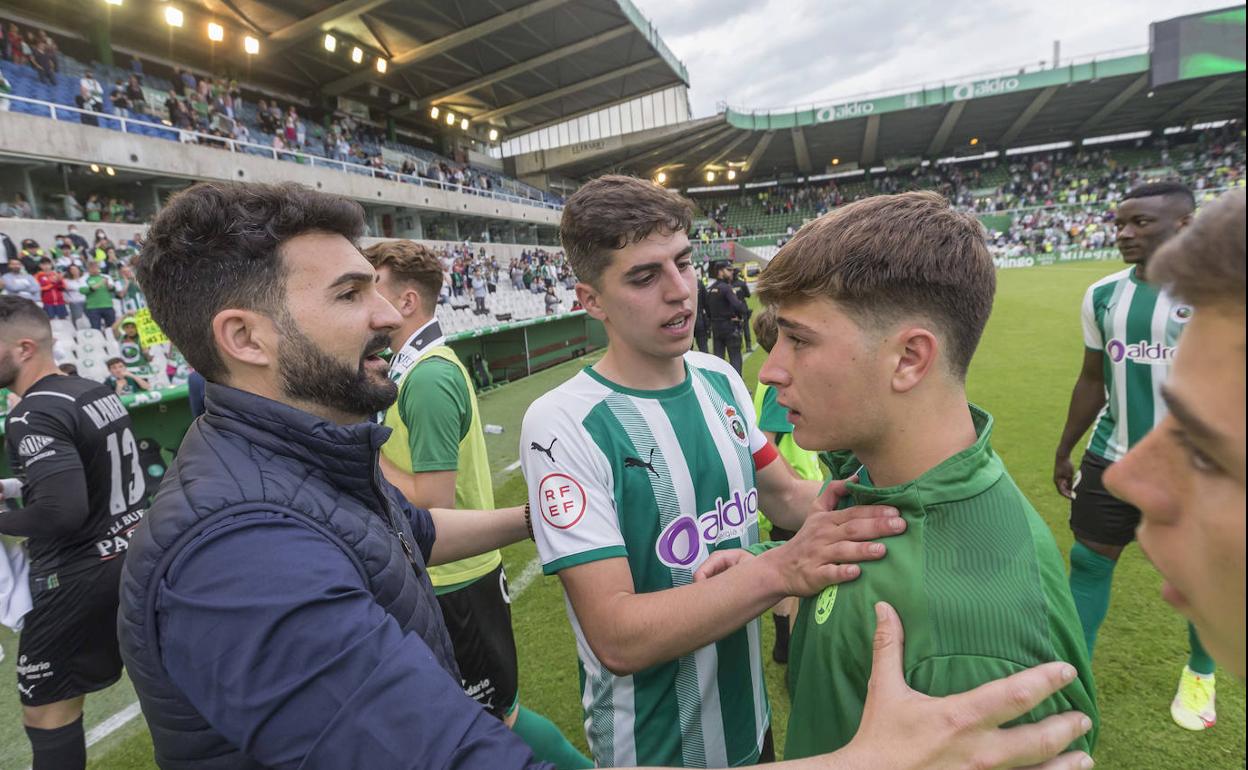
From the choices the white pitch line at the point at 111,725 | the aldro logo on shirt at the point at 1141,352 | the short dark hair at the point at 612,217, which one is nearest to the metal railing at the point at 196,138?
the white pitch line at the point at 111,725

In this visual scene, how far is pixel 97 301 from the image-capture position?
34.4 feet

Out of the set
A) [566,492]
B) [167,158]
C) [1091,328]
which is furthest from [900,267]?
[167,158]

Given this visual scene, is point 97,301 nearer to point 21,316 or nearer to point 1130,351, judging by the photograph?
point 21,316

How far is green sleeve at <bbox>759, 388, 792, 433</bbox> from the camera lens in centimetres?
337

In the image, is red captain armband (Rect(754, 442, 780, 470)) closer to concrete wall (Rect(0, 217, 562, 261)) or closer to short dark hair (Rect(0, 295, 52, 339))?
short dark hair (Rect(0, 295, 52, 339))

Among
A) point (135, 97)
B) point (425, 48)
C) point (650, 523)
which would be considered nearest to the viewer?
point (650, 523)

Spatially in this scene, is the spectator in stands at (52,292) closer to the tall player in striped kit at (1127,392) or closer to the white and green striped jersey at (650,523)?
the white and green striped jersey at (650,523)

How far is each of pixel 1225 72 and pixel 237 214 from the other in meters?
54.9

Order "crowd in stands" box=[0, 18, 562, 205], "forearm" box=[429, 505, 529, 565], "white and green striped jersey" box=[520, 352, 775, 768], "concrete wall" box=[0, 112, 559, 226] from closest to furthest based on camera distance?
"white and green striped jersey" box=[520, 352, 775, 768], "forearm" box=[429, 505, 529, 565], "concrete wall" box=[0, 112, 559, 226], "crowd in stands" box=[0, 18, 562, 205]

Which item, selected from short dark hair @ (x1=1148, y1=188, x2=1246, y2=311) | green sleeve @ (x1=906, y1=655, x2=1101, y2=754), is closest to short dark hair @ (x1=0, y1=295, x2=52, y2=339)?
green sleeve @ (x1=906, y1=655, x2=1101, y2=754)

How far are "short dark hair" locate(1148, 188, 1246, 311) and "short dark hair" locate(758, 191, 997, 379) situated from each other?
588 mm

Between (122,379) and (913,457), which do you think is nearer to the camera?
(913,457)

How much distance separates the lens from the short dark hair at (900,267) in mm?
1253

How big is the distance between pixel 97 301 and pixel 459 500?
→ 11.5m
